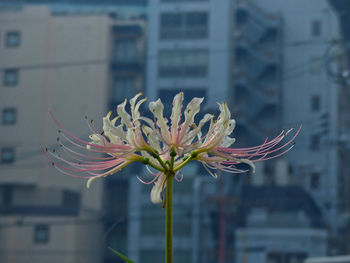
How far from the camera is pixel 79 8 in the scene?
16.9 metres

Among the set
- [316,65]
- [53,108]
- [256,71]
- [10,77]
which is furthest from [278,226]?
[10,77]

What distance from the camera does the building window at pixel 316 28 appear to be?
630 inches

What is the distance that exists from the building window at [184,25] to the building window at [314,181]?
4380mm

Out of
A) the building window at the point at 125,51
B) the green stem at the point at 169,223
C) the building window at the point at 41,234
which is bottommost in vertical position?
the building window at the point at 41,234

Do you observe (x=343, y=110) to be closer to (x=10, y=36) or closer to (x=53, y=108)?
(x=53, y=108)

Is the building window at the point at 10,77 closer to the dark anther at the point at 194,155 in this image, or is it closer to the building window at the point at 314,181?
the building window at the point at 314,181

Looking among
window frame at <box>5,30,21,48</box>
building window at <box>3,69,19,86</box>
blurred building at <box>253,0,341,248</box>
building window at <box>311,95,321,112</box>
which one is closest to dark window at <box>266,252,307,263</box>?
blurred building at <box>253,0,341,248</box>

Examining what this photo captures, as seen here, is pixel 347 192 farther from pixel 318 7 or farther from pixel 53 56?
pixel 53 56

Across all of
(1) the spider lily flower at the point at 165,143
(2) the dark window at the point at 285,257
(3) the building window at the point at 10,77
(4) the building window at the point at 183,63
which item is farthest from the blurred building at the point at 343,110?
(1) the spider lily flower at the point at 165,143

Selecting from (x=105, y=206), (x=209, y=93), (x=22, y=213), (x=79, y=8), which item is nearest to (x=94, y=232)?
(x=105, y=206)

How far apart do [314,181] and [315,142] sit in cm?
95

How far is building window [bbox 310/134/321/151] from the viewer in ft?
51.1

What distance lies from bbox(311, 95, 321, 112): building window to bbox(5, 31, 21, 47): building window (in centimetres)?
762

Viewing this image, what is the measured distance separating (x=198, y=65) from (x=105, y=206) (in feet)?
13.8
